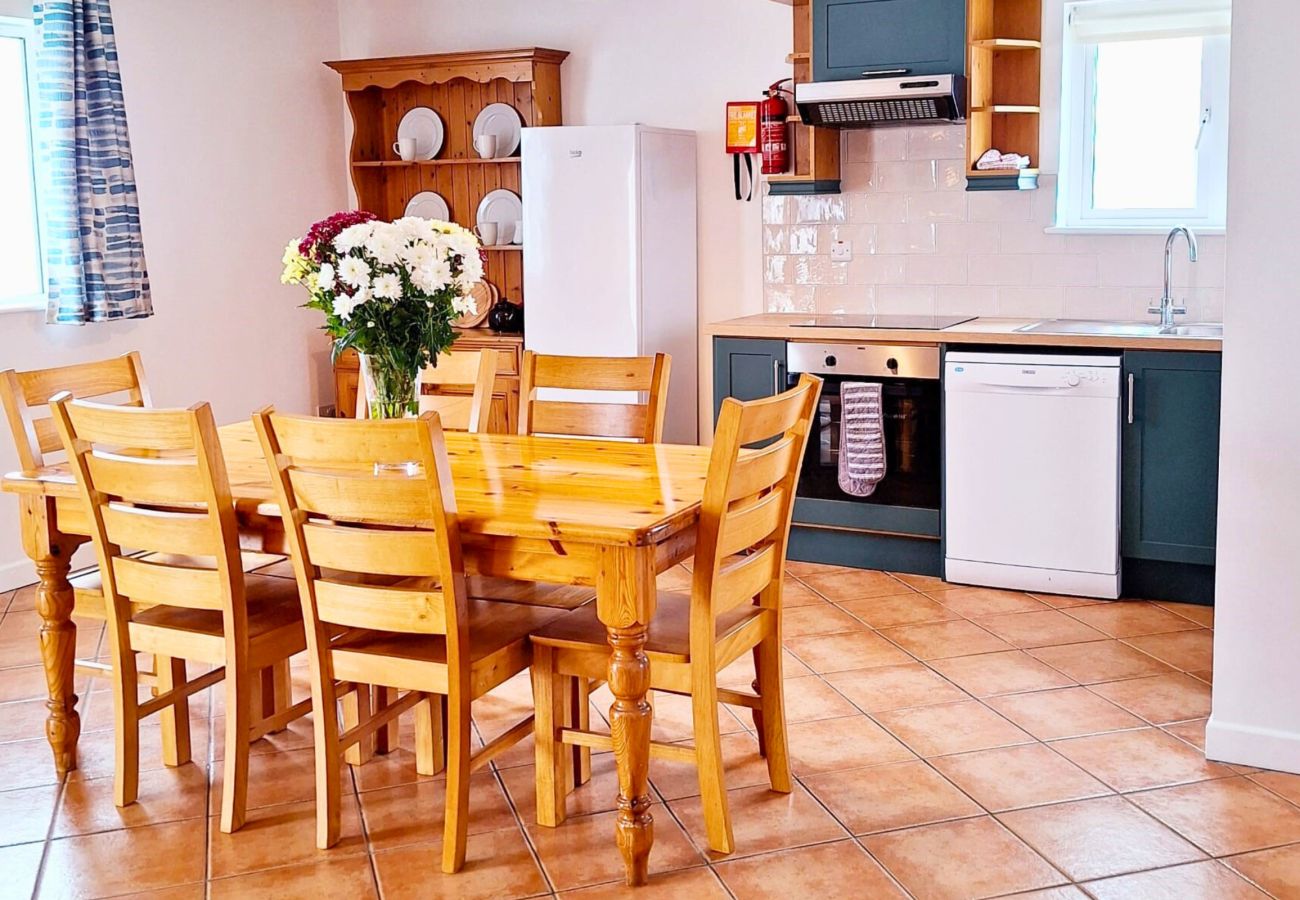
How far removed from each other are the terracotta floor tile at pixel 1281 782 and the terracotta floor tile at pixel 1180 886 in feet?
1.47

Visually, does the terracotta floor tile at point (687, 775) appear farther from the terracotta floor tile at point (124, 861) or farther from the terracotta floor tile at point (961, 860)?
the terracotta floor tile at point (124, 861)

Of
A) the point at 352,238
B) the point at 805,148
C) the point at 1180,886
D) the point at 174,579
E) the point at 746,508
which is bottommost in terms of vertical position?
the point at 1180,886

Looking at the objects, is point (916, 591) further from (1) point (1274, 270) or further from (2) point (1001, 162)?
(1) point (1274, 270)

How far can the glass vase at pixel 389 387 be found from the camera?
3.18 meters

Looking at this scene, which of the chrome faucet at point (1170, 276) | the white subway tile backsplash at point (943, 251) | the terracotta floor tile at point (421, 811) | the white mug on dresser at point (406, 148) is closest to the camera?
the terracotta floor tile at point (421, 811)

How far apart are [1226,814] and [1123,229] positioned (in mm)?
2649

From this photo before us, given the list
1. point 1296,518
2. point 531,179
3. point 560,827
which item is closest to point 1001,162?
point 531,179

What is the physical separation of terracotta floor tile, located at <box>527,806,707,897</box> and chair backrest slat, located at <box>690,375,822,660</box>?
45 cm

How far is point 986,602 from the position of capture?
A: 15.4 feet

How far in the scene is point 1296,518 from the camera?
316 centimetres

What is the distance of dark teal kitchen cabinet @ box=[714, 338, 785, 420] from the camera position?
516 centimetres

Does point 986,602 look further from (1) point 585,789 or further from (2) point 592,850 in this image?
(2) point 592,850

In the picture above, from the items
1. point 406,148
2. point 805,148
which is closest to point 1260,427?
point 805,148

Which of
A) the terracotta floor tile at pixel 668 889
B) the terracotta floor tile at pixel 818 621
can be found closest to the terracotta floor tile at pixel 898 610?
the terracotta floor tile at pixel 818 621
